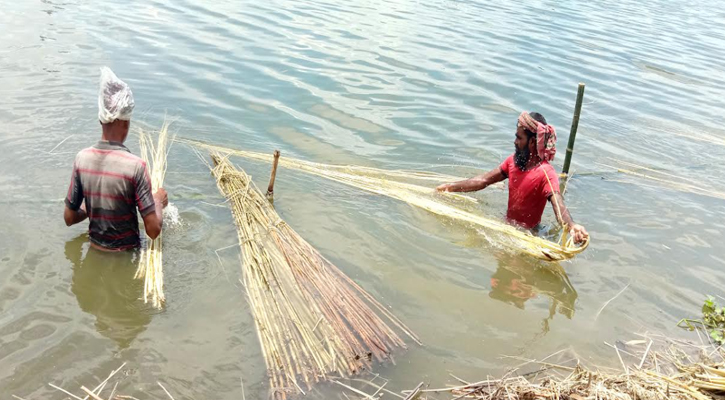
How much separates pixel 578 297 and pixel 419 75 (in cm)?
670

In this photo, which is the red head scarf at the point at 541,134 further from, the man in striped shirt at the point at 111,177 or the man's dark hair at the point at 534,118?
the man in striped shirt at the point at 111,177

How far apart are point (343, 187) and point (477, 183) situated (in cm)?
145

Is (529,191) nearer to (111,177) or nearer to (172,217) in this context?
(172,217)

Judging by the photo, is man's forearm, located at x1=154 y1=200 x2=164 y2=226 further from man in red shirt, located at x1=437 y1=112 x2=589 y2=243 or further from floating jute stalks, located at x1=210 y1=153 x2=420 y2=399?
man in red shirt, located at x1=437 y1=112 x2=589 y2=243

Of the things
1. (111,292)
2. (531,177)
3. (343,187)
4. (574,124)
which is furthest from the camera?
(574,124)

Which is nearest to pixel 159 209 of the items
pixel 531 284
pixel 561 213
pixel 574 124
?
pixel 531 284

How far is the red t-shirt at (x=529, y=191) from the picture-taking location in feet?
15.9

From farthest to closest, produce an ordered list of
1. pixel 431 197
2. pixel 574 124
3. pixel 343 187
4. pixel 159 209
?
pixel 574 124 → pixel 343 187 → pixel 431 197 → pixel 159 209

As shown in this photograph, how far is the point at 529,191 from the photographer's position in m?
5.00

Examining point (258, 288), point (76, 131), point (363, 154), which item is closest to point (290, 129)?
point (363, 154)

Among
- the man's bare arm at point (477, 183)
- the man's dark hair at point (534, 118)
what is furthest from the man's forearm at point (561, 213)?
the man's bare arm at point (477, 183)

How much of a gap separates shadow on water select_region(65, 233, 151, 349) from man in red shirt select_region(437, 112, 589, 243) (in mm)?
3139

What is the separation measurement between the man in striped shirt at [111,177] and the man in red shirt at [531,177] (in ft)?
10.00

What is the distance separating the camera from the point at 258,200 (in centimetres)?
505
